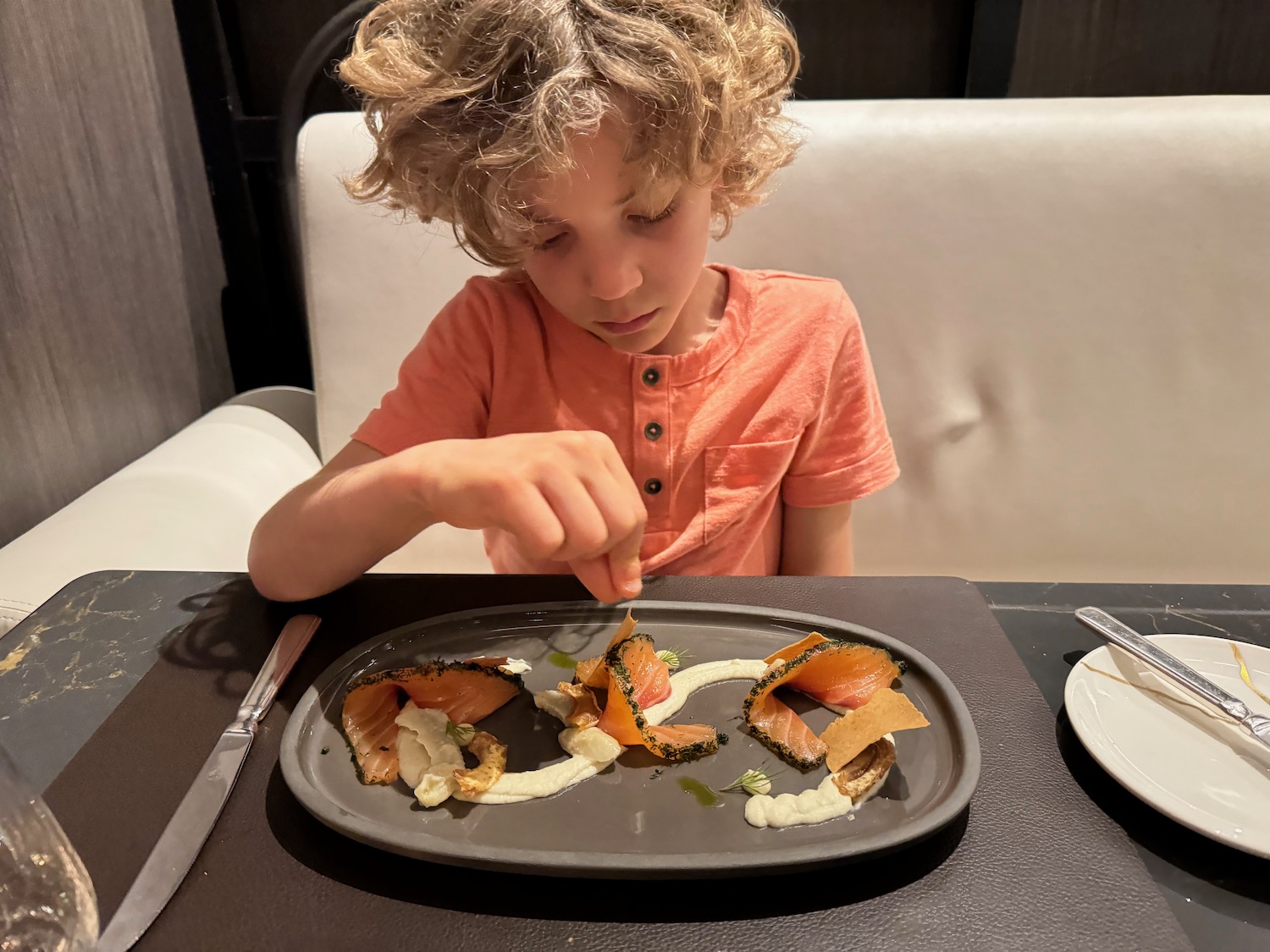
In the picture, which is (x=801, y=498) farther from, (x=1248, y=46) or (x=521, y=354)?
(x=1248, y=46)

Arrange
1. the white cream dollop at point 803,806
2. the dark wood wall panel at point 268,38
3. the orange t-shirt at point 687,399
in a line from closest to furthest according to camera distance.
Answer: the white cream dollop at point 803,806 < the orange t-shirt at point 687,399 < the dark wood wall panel at point 268,38

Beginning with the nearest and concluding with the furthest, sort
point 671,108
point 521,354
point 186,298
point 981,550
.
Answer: point 671,108 < point 521,354 < point 981,550 < point 186,298

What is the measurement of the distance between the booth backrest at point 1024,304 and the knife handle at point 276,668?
2.49ft

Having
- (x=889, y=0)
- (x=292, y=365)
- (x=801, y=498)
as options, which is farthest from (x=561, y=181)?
(x=292, y=365)

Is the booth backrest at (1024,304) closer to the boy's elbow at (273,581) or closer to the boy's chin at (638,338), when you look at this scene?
the boy's chin at (638,338)

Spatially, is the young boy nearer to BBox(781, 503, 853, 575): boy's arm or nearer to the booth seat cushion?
BBox(781, 503, 853, 575): boy's arm

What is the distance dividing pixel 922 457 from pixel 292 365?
1.31 metres

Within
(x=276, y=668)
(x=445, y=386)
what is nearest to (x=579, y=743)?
(x=276, y=668)

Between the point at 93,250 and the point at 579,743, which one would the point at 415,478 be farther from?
the point at 93,250

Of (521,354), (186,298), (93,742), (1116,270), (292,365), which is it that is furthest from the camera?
(292,365)

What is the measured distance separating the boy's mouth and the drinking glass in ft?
1.80

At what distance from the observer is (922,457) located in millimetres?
1382

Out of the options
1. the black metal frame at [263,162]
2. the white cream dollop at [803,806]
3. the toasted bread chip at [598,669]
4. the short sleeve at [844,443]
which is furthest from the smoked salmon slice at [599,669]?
the black metal frame at [263,162]

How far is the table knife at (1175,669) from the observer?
572 mm
